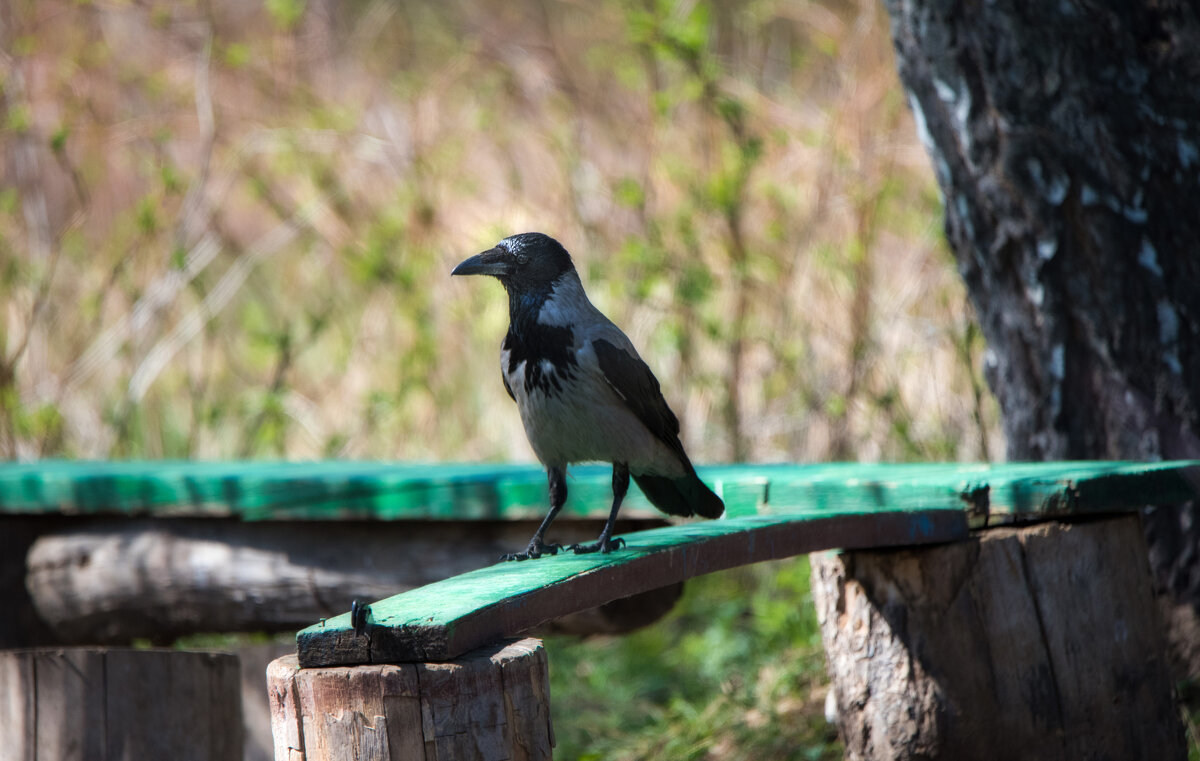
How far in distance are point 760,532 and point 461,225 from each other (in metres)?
4.36

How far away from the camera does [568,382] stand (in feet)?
8.86

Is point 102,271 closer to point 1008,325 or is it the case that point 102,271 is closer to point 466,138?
point 466,138

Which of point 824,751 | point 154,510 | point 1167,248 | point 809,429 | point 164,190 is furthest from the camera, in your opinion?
point 164,190

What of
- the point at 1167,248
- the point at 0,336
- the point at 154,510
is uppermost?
the point at 0,336

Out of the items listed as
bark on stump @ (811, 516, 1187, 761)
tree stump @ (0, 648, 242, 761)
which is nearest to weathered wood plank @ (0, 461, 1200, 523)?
bark on stump @ (811, 516, 1187, 761)

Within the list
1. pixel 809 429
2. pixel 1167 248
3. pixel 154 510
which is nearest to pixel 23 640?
pixel 154 510

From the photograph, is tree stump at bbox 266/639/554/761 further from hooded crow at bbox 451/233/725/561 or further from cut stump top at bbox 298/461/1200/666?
hooded crow at bbox 451/233/725/561

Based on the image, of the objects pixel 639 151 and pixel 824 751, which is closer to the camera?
pixel 824 751

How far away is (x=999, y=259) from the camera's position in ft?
11.2

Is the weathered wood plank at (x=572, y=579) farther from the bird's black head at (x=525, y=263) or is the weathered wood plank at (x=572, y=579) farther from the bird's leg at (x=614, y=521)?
the bird's black head at (x=525, y=263)

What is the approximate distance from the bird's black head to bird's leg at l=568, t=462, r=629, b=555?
48 cm

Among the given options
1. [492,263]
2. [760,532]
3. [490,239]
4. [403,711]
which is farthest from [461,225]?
[403,711]

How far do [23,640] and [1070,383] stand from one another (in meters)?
3.61

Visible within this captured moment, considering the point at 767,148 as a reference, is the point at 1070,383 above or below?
below
